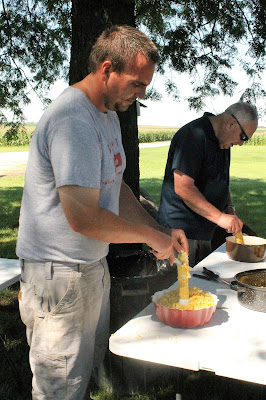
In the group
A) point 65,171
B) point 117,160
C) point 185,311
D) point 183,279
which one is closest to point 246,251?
point 183,279

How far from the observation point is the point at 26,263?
1855mm

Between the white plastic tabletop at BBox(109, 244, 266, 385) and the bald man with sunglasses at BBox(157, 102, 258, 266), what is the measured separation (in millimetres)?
1063

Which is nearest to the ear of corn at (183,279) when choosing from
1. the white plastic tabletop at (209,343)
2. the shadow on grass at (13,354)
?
the white plastic tabletop at (209,343)

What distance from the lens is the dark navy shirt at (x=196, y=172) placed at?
3053mm

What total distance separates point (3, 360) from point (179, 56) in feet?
14.6

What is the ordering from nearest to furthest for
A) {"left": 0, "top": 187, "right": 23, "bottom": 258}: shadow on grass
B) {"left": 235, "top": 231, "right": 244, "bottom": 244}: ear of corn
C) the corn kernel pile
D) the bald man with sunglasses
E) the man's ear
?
the man's ear → the corn kernel pile → {"left": 235, "top": 231, "right": 244, "bottom": 244}: ear of corn → the bald man with sunglasses → {"left": 0, "top": 187, "right": 23, "bottom": 258}: shadow on grass

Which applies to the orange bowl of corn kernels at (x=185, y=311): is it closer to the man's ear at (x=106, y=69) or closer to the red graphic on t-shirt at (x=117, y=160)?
the red graphic on t-shirt at (x=117, y=160)

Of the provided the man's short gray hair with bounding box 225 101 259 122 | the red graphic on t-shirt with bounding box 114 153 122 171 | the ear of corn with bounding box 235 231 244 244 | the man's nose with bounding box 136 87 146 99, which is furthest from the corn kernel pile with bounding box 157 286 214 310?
the man's short gray hair with bounding box 225 101 259 122

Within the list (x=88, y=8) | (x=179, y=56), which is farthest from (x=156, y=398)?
(x=179, y=56)

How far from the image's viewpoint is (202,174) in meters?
3.19

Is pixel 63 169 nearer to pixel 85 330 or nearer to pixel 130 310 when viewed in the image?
pixel 85 330

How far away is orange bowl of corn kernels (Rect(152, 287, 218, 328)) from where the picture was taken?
5.69 ft

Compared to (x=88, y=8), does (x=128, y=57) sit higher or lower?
lower

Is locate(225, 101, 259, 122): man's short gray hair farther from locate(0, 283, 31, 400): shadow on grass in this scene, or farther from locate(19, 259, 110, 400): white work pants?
locate(0, 283, 31, 400): shadow on grass
